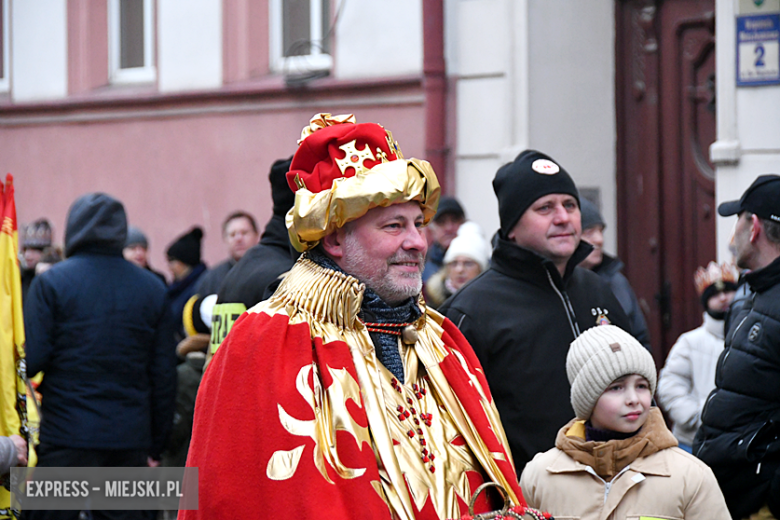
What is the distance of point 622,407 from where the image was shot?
11.2ft

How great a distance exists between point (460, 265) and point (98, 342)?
2211 mm

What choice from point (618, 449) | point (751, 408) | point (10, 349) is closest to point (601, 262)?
point (751, 408)

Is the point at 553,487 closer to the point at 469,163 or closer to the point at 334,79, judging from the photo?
the point at 469,163

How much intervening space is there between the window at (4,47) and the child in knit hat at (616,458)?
10134 millimetres

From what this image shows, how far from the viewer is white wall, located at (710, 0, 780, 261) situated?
6.49m

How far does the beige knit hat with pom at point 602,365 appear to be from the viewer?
11.3 feet

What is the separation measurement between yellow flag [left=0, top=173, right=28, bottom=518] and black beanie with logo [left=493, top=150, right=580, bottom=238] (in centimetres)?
196

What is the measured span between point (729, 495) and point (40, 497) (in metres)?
3.20

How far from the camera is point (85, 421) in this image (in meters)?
5.15

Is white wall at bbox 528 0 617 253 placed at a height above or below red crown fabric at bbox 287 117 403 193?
above

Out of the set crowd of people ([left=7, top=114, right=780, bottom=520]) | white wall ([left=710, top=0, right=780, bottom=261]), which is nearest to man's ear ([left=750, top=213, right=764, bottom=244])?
crowd of people ([left=7, top=114, right=780, bottom=520])

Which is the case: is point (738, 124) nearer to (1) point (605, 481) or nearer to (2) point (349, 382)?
(1) point (605, 481)

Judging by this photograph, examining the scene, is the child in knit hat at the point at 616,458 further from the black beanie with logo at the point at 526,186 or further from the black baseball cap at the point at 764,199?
the black baseball cap at the point at 764,199

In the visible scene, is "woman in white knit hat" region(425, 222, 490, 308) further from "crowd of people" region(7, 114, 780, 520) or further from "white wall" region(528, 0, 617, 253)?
"white wall" region(528, 0, 617, 253)
